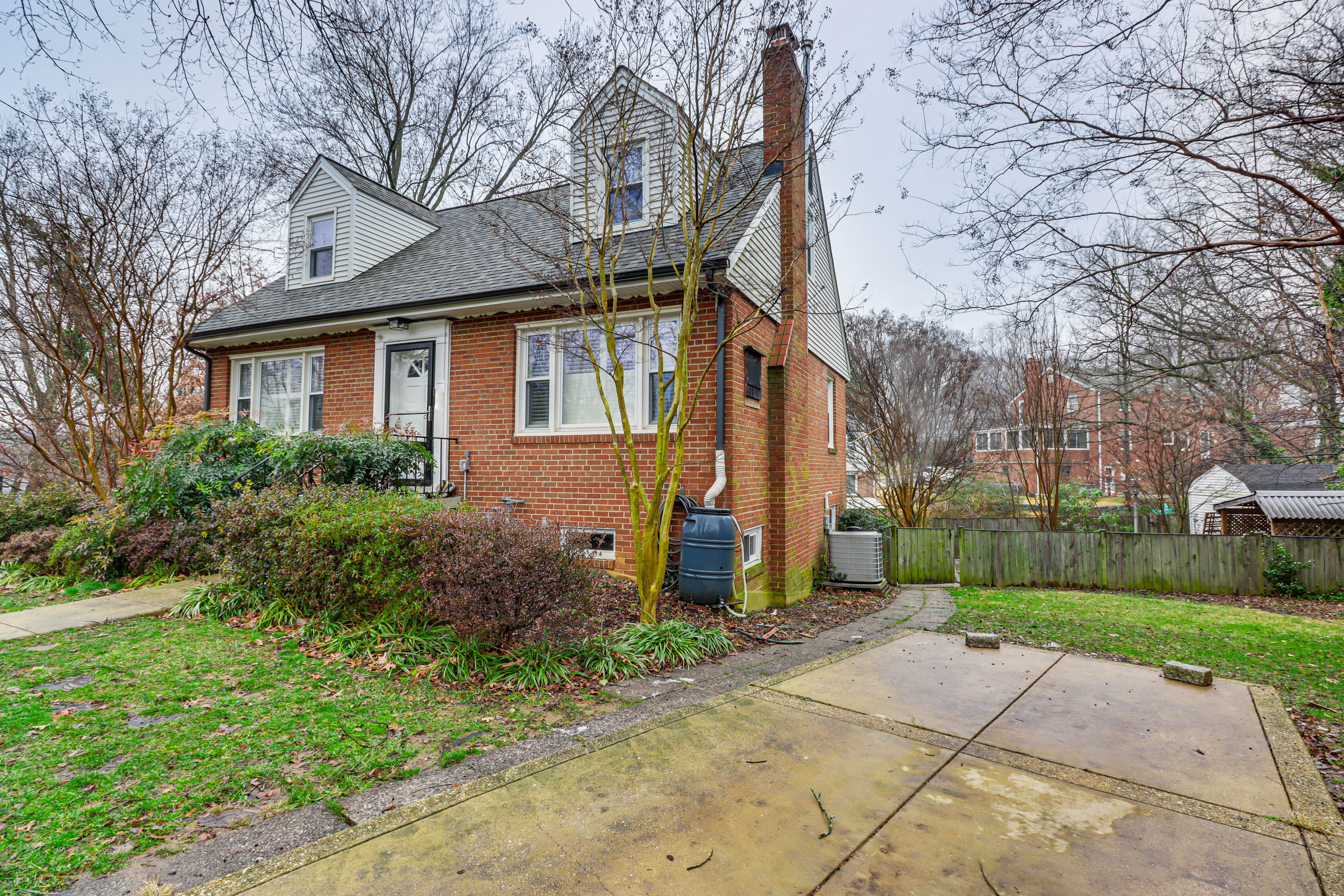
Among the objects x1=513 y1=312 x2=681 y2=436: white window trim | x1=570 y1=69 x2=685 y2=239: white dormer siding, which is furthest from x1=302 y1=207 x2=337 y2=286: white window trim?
x1=570 y1=69 x2=685 y2=239: white dormer siding

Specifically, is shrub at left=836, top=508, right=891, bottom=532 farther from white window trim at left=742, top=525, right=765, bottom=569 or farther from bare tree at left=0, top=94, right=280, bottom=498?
bare tree at left=0, top=94, right=280, bottom=498

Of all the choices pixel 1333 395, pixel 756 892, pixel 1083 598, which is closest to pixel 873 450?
pixel 1083 598

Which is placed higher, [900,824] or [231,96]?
[231,96]

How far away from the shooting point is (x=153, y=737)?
329 centimetres

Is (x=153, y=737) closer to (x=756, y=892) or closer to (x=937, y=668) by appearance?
(x=756, y=892)

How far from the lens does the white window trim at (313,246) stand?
36.4 ft

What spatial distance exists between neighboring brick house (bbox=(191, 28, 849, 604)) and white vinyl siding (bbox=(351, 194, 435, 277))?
0.04 meters

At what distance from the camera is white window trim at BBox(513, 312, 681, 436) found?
766cm

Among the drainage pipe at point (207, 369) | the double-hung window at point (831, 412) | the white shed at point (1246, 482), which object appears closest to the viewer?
the drainage pipe at point (207, 369)

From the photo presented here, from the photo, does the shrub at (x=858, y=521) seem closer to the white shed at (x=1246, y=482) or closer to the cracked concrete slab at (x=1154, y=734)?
the cracked concrete slab at (x=1154, y=734)

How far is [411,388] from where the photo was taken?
374 inches

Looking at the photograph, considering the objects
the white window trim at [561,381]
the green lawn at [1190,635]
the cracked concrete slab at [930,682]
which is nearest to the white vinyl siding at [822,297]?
the white window trim at [561,381]

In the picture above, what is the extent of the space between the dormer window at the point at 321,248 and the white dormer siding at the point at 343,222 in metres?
0.03

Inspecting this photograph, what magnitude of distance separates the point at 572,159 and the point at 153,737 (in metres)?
6.44
